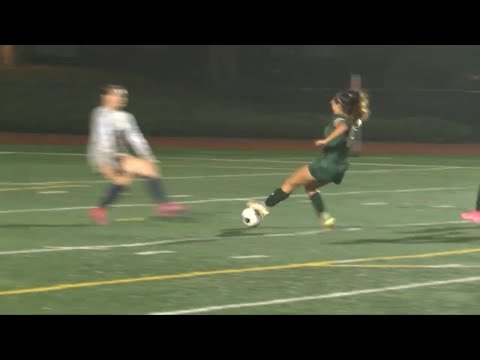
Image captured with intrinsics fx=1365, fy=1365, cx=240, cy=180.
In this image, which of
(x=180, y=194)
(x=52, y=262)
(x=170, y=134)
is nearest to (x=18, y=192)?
(x=180, y=194)

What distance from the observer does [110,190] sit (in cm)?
1518

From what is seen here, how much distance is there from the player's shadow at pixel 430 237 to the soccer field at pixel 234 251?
2 centimetres

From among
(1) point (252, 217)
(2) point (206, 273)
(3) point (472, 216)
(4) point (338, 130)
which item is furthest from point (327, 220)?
(2) point (206, 273)

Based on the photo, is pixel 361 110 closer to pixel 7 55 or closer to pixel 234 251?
pixel 234 251

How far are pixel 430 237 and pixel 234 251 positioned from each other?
2459mm

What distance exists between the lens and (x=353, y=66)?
47.5 metres

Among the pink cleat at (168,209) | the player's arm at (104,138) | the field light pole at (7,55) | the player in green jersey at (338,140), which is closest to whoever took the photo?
the player in green jersey at (338,140)

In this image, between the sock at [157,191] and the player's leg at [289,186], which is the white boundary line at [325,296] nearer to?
the player's leg at [289,186]

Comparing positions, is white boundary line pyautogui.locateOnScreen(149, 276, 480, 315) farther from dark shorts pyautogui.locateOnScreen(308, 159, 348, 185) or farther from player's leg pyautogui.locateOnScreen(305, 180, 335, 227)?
player's leg pyautogui.locateOnScreen(305, 180, 335, 227)

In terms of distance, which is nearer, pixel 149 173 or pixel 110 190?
pixel 110 190

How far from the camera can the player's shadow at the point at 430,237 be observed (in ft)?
44.8

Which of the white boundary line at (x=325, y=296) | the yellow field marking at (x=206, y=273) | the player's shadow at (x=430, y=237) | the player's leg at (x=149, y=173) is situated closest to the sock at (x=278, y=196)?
the player's shadow at (x=430, y=237)
